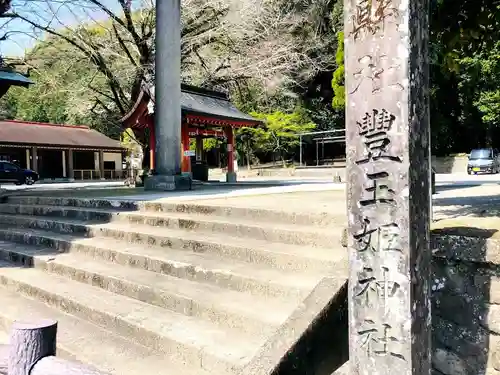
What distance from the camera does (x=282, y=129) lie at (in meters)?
24.0

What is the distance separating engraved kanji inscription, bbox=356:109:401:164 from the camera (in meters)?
2.22

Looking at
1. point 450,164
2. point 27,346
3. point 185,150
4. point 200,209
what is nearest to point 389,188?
point 27,346

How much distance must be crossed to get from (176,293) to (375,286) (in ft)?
6.49

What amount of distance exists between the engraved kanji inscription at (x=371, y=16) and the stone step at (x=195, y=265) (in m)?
1.46

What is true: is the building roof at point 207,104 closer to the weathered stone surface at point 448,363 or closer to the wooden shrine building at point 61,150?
the weathered stone surface at point 448,363

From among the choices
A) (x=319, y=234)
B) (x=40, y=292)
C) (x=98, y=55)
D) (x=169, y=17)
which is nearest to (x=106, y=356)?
(x=40, y=292)

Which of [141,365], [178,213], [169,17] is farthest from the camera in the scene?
[169,17]

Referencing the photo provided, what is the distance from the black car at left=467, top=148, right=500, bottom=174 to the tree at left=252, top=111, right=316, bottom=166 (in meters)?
7.94

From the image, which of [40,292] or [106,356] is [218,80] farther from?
[106,356]

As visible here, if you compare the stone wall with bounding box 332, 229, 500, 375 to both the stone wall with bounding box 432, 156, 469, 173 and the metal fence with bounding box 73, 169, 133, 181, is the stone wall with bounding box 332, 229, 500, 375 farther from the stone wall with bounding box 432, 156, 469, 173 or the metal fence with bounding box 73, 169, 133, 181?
the metal fence with bounding box 73, 169, 133, 181

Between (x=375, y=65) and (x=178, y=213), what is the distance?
3898 millimetres

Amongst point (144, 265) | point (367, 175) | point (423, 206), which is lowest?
point (144, 265)

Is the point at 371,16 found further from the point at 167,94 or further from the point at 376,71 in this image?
the point at 167,94

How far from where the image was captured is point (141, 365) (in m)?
3.16
